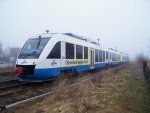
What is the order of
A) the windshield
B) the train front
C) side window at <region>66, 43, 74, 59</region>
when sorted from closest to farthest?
the train front, the windshield, side window at <region>66, 43, 74, 59</region>

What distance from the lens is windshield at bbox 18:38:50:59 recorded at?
1131 cm

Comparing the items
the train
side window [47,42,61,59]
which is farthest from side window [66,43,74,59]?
side window [47,42,61,59]

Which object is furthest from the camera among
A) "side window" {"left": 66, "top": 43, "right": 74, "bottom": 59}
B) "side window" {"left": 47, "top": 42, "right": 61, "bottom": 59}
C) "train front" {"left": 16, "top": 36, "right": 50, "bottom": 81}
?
"side window" {"left": 66, "top": 43, "right": 74, "bottom": 59}

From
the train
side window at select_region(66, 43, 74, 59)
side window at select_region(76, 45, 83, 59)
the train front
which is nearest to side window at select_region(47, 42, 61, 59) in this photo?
the train

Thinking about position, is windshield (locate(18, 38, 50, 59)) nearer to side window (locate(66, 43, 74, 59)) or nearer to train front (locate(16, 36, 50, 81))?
train front (locate(16, 36, 50, 81))

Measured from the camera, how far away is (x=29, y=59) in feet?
36.4

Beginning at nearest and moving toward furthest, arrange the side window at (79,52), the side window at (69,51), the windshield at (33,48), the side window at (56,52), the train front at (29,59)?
the train front at (29,59)
the windshield at (33,48)
the side window at (56,52)
the side window at (69,51)
the side window at (79,52)

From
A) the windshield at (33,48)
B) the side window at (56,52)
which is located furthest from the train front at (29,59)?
the side window at (56,52)

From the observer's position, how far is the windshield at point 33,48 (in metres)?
11.3

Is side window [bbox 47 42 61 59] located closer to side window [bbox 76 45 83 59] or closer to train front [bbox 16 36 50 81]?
train front [bbox 16 36 50 81]

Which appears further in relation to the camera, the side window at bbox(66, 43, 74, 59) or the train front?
the side window at bbox(66, 43, 74, 59)

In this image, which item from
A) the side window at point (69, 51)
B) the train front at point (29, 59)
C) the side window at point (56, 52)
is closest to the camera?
the train front at point (29, 59)

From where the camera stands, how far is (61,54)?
1230 cm

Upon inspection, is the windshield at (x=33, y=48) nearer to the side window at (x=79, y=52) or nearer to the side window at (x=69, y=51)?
the side window at (x=69, y=51)
